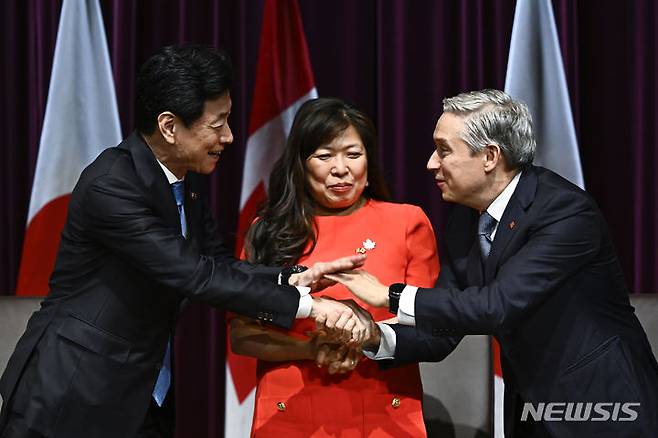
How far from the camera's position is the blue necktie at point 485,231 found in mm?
2459

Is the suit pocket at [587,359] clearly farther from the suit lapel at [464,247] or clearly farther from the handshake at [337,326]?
the handshake at [337,326]

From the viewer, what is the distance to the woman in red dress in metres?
2.42

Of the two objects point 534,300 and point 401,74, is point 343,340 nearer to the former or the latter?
point 534,300

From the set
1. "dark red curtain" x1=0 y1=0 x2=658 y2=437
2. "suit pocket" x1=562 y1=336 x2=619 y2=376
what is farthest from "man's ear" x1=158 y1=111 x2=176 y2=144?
"dark red curtain" x1=0 y1=0 x2=658 y2=437

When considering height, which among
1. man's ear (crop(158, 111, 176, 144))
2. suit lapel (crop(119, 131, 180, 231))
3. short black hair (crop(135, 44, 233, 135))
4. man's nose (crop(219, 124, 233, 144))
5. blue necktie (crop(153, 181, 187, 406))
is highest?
short black hair (crop(135, 44, 233, 135))

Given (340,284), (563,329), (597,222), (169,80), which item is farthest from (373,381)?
(169,80)

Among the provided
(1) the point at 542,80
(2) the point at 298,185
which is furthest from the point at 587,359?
(1) the point at 542,80

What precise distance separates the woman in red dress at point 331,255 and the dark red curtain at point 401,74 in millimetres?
1241

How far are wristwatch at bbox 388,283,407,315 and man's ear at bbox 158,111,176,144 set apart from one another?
0.69 meters

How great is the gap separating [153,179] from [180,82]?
0.85ft

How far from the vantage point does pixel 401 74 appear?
375 cm

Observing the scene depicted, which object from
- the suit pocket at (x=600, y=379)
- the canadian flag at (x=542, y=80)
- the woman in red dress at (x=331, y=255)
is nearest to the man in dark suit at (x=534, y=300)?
the suit pocket at (x=600, y=379)

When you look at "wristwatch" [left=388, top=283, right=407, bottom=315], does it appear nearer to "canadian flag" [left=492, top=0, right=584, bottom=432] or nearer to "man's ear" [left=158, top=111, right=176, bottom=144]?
"man's ear" [left=158, top=111, right=176, bottom=144]

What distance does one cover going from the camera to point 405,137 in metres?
3.78
